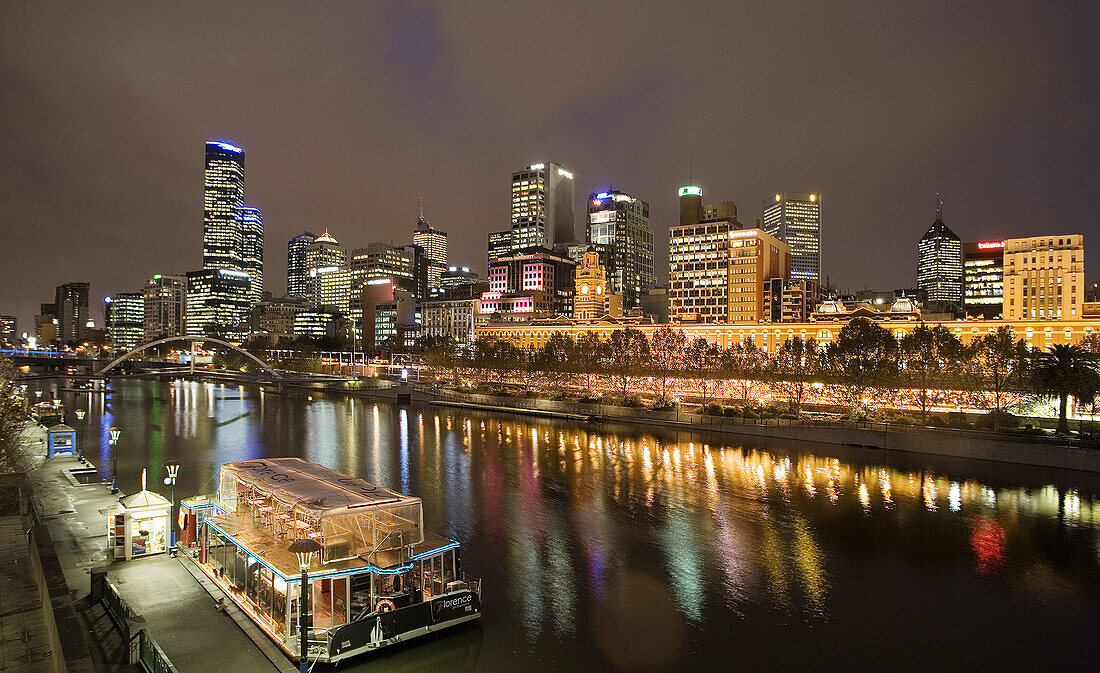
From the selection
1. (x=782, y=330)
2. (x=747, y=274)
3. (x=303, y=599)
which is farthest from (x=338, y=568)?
(x=747, y=274)

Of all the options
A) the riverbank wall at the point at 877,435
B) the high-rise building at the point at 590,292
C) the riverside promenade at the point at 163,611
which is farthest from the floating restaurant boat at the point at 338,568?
the high-rise building at the point at 590,292

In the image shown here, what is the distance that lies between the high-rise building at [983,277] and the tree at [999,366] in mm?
114243

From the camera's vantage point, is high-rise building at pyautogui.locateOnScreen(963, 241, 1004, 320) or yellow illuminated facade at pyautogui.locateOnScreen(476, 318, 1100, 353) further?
high-rise building at pyautogui.locateOnScreen(963, 241, 1004, 320)

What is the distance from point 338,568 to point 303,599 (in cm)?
150

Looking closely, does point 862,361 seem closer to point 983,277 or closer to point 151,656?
point 151,656

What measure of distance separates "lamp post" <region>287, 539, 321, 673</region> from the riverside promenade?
0.57 m

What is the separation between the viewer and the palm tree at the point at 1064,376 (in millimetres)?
52000

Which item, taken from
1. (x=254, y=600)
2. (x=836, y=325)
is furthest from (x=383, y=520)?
(x=836, y=325)

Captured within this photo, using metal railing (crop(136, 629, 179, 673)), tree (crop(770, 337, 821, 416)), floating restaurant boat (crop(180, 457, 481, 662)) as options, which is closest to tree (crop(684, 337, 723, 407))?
tree (crop(770, 337, 821, 416))

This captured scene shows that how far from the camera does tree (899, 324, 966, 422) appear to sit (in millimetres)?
64500

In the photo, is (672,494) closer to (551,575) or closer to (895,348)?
(551,575)

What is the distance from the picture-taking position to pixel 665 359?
96.3 m

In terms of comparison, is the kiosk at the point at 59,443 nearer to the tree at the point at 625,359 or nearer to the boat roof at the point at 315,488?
the boat roof at the point at 315,488

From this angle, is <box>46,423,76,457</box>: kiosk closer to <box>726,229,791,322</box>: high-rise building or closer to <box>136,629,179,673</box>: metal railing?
<box>136,629,179,673</box>: metal railing
